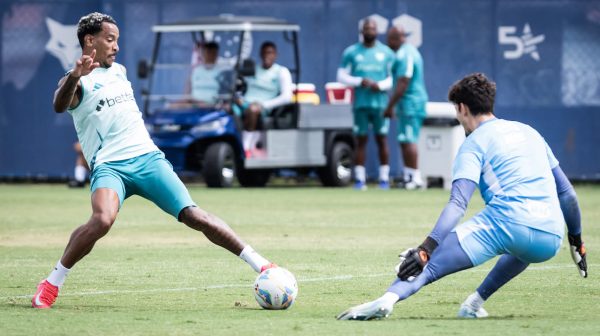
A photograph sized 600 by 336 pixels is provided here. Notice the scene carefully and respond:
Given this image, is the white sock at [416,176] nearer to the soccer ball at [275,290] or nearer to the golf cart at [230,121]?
the golf cart at [230,121]

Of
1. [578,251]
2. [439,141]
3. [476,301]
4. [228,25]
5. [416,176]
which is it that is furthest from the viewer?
[439,141]

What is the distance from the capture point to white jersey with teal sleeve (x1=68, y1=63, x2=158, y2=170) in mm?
9000

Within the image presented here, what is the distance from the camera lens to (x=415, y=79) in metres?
21.8

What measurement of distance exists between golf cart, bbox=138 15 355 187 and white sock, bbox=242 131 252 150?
7cm

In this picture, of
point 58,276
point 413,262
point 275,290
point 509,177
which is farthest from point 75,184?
point 413,262

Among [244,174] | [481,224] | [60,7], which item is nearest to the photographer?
[481,224]

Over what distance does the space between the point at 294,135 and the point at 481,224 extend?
15.2m

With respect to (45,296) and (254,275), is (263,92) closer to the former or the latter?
(254,275)

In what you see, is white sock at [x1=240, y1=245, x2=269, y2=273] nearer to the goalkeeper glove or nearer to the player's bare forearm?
the player's bare forearm

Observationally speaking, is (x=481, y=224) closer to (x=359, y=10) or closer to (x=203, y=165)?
(x=203, y=165)

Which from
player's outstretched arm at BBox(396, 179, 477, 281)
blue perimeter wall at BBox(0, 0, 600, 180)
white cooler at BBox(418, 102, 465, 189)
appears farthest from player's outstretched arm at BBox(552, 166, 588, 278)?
blue perimeter wall at BBox(0, 0, 600, 180)

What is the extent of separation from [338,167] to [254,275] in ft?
42.0

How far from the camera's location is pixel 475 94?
779 cm

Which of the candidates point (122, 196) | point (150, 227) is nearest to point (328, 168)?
point (150, 227)
